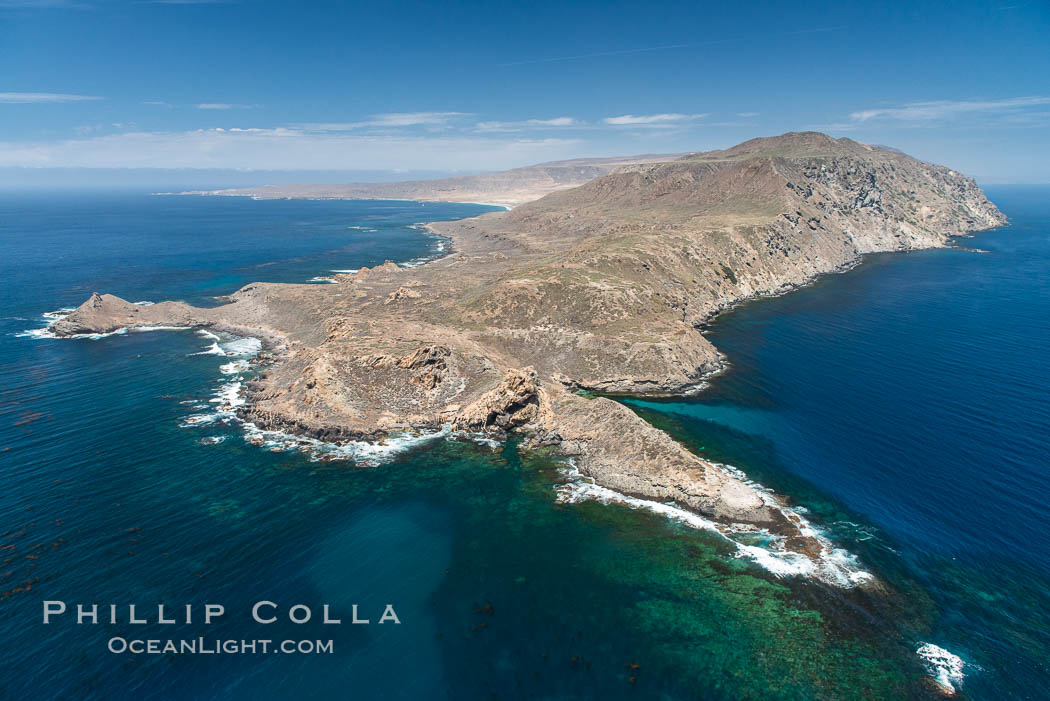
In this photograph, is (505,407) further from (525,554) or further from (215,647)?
(215,647)

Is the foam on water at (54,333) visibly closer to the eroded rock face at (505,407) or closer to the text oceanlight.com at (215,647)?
the eroded rock face at (505,407)

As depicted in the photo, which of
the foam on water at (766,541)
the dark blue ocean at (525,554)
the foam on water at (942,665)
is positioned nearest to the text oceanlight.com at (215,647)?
the dark blue ocean at (525,554)

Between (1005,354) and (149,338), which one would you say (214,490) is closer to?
(149,338)

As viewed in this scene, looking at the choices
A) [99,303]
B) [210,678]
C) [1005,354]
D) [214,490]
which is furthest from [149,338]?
[1005,354]

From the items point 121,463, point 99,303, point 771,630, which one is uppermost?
point 99,303

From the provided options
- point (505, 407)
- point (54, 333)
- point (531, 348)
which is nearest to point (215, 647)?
point (505, 407)

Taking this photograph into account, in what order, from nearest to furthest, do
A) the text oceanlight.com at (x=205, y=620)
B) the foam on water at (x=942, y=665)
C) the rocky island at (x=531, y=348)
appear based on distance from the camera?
the foam on water at (x=942, y=665) < the text oceanlight.com at (x=205, y=620) < the rocky island at (x=531, y=348)

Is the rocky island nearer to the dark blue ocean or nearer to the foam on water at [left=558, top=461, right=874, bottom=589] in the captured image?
the foam on water at [left=558, top=461, right=874, bottom=589]
